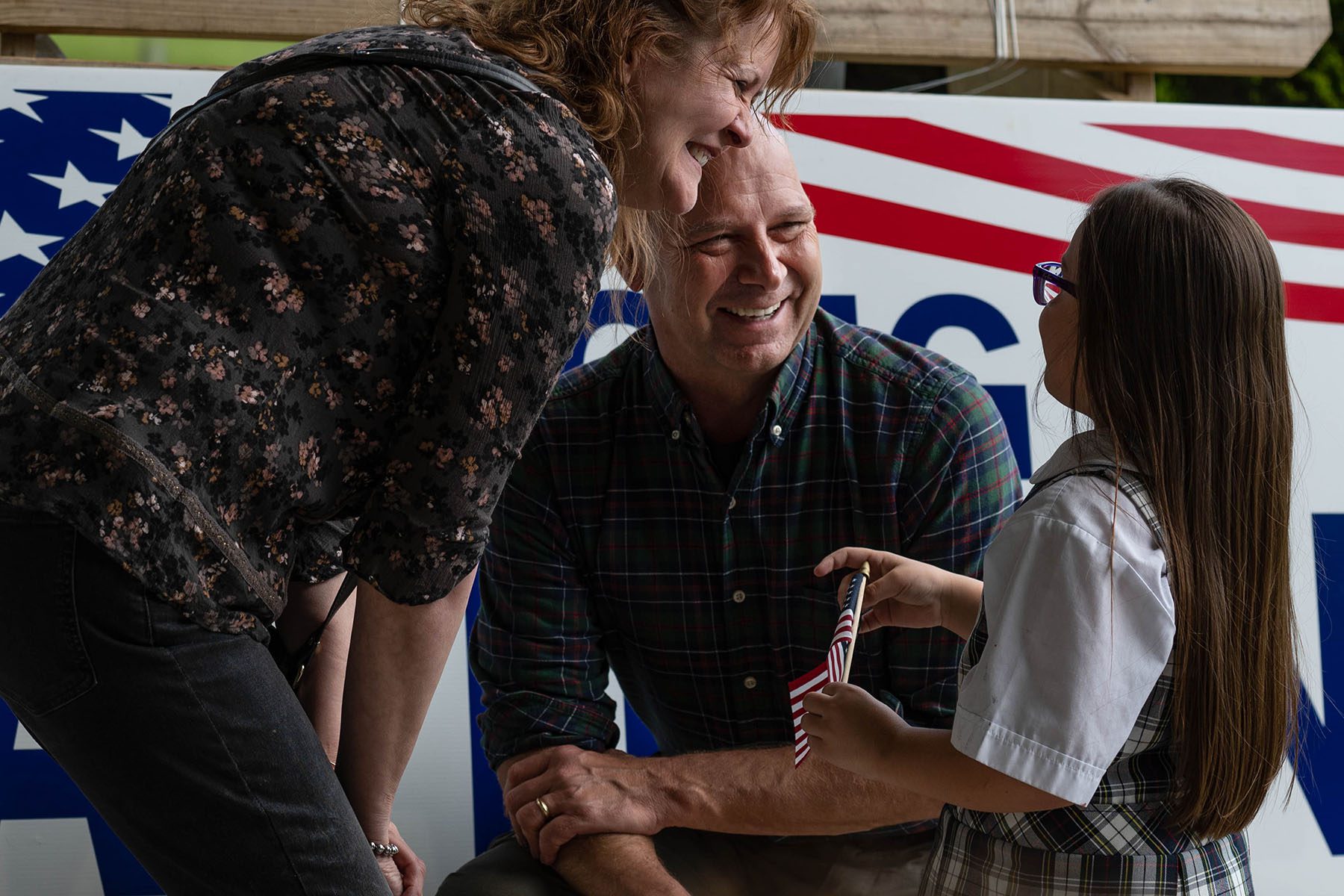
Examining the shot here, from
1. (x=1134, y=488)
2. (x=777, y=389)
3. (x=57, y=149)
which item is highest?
(x=57, y=149)

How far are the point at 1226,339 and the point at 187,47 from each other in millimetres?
2589

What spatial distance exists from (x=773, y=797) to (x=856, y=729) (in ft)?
1.40

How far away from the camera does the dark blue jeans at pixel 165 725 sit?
83 centimetres

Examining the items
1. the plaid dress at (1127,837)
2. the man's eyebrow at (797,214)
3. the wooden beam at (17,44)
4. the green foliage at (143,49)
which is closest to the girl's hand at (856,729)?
the plaid dress at (1127,837)

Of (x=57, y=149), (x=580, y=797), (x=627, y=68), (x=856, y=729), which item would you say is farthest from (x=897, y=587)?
(x=57, y=149)

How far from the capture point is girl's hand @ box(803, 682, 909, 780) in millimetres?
1118

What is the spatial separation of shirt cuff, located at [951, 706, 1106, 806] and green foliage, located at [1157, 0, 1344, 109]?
3715 mm

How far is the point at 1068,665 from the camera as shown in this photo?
3.40 ft

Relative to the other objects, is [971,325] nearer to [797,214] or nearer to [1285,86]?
[797,214]

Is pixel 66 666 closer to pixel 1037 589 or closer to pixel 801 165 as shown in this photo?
pixel 1037 589

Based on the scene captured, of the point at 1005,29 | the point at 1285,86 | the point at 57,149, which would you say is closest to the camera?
the point at 57,149

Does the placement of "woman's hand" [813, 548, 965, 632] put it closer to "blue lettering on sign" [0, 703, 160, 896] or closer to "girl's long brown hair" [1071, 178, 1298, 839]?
"girl's long brown hair" [1071, 178, 1298, 839]

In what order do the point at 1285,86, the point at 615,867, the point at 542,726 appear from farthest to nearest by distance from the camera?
1. the point at 1285,86
2. the point at 542,726
3. the point at 615,867

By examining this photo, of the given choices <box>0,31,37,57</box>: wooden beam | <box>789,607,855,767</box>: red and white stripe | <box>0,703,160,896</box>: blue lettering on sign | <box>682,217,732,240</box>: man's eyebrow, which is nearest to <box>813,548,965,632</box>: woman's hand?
<box>789,607,855,767</box>: red and white stripe
